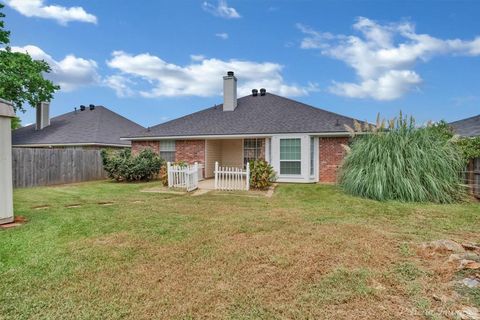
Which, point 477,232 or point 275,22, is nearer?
point 477,232

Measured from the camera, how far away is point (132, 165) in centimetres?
1454

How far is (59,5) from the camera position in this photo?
39.3ft

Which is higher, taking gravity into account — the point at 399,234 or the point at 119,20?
the point at 119,20

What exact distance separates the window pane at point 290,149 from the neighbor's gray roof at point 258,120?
51cm

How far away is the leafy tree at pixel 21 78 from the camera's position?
18562mm

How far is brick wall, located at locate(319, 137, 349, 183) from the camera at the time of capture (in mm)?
13742

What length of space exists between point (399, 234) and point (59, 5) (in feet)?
46.7

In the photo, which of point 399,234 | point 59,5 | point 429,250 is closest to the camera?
point 429,250

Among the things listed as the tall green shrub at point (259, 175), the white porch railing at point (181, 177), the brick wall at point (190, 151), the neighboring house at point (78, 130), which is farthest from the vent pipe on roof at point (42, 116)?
the tall green shrub at point (259, 175)

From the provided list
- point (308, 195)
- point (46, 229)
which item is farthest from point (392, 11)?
point (46, 229)

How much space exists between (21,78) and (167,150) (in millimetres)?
11512

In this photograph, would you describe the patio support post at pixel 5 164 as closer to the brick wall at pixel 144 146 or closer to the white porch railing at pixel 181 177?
the white porch railing at pixel 181 177

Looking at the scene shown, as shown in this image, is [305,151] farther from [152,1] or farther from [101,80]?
[101,80]

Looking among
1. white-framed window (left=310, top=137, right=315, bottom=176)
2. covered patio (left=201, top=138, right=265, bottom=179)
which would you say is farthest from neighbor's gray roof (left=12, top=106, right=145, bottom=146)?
white-framed window (left=310, top=137, right=315, bottom=176)
